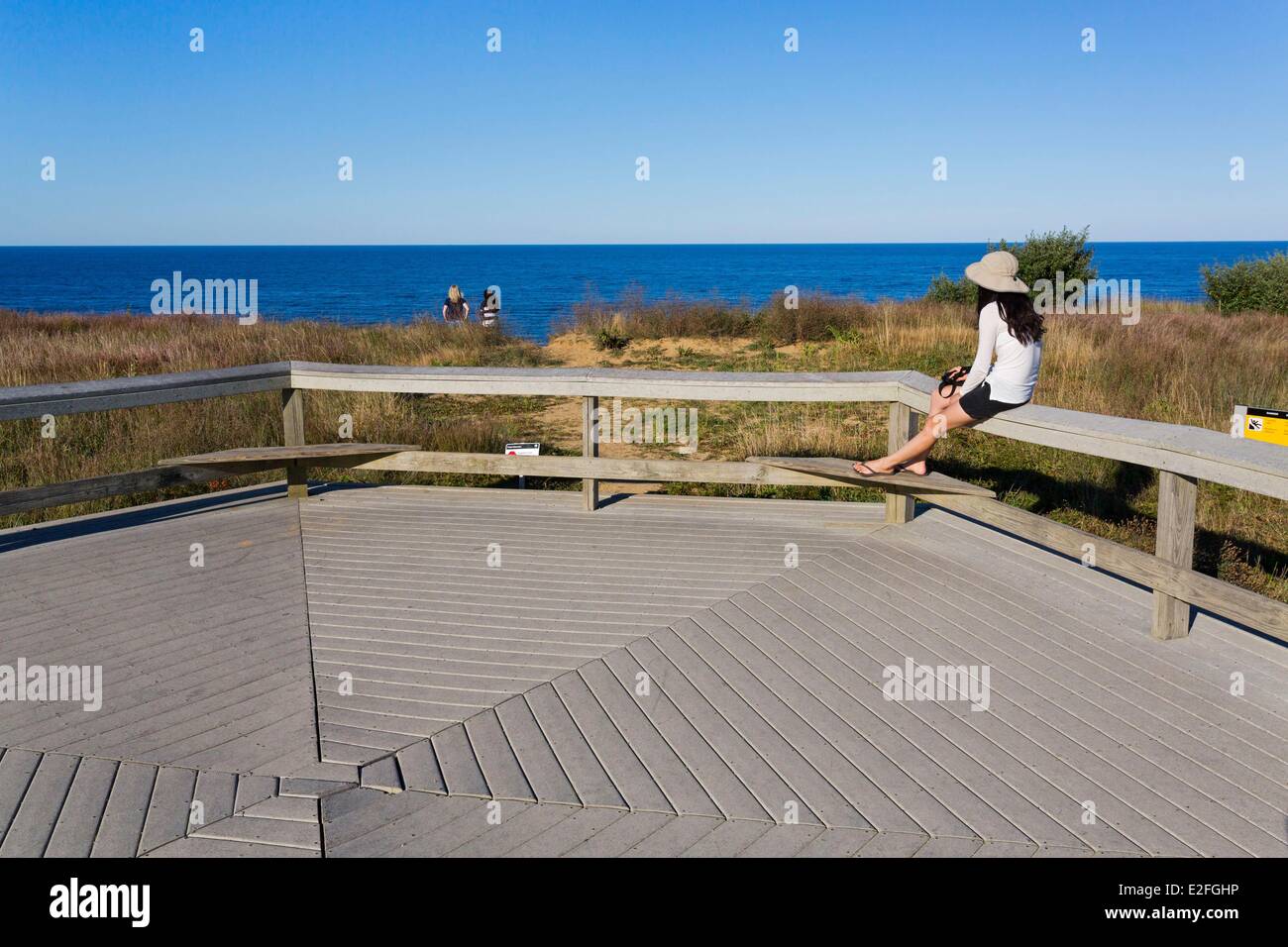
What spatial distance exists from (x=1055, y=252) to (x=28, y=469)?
881 inches

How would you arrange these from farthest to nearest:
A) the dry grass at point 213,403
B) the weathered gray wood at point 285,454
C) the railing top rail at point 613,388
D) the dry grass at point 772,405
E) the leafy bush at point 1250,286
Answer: the leafy bush at point 1250,286 → the dry grass at point 213,403 → the dry grass at point 772,405 → the weathered gray wood at point 285,454 → the railing top rail at point 613,388

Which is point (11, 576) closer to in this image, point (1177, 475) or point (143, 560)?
point (143, 560)

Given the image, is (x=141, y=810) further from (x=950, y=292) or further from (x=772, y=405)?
(x=950, y=292)

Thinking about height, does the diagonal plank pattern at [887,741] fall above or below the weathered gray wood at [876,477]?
below

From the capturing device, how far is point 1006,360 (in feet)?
17.8

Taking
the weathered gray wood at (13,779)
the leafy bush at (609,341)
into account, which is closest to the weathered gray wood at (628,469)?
the weathered gray wood at (13,779)

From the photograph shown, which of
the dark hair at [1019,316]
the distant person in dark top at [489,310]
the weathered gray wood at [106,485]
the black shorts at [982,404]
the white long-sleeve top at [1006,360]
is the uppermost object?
the distant person in dark top at [489,310]

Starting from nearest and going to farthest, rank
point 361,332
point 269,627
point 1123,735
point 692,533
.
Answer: point 1123,735 → point 269,627 → point 692,533 → point 361,332

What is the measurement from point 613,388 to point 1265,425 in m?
3.69

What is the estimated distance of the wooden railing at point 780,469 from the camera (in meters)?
4.41

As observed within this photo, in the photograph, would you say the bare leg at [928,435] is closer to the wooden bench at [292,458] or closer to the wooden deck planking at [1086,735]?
the wooden deck planking at [1086,735]

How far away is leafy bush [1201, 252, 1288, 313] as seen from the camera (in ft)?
72.1
